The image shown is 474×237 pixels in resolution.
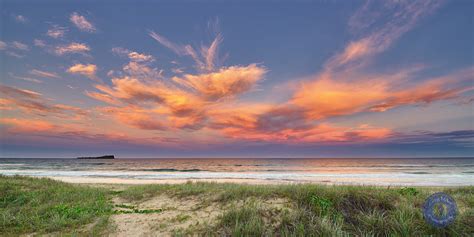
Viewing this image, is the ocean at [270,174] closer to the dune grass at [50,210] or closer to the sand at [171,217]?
the dune grass at [50,210]

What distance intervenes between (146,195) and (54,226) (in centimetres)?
449

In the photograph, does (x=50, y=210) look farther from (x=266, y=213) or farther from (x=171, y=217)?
(x=266, y=213)

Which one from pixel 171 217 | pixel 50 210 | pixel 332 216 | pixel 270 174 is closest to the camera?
pixel 332 216

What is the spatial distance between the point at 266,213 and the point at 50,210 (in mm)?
6956

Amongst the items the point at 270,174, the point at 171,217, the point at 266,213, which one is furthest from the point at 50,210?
the point at 270,174

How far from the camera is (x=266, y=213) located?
7.68m

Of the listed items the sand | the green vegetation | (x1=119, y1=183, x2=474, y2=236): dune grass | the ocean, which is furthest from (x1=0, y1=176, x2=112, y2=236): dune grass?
the ocean

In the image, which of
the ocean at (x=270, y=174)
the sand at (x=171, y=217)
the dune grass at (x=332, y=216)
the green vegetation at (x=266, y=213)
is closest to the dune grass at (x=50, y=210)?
the green vegetation at (x=266, y=213)

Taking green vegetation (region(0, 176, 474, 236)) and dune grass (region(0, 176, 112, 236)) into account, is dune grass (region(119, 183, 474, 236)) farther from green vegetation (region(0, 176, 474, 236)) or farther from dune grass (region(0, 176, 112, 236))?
dune grass (region(0, 176, 112, 236))

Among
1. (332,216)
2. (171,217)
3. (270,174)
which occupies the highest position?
(332,216)

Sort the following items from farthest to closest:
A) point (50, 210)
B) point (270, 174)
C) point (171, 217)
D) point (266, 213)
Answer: point (270, 174)
point (50, 210)
point (171, 217)
point (266, 213)

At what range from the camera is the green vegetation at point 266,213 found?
6.36 metres

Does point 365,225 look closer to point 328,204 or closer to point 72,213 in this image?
point 328,204

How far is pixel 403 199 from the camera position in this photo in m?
8.75
